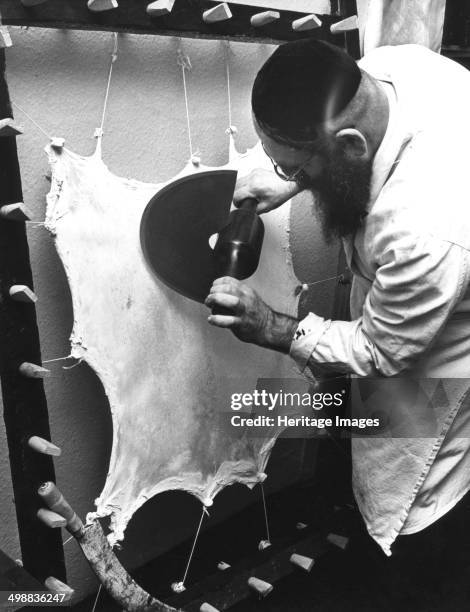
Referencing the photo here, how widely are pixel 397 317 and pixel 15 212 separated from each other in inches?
24.6

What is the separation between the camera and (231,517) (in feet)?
6.35

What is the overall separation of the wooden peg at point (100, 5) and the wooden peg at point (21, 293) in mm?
474

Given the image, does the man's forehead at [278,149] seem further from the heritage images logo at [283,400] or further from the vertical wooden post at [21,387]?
the heritage images logo at [283,400]

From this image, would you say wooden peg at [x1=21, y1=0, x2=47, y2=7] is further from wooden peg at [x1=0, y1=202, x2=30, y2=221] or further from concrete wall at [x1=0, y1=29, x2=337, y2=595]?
wooden peg at [x1=0, y1=202, x2=30, y2=221]

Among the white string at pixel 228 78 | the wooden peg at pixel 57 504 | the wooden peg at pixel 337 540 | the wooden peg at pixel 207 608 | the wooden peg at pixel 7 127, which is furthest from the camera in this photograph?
the wooden peg at pixel 337 540

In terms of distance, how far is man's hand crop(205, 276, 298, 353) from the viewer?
1.31 meters

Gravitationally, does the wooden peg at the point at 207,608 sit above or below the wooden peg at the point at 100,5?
below

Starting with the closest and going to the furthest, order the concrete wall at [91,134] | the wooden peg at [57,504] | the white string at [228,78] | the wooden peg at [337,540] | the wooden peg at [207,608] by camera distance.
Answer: the wooden peg at [57,504], the concrete wall at [91,134], the wooden peg at [207,608], the white string at [228,78], the wooden peg at [337,540]

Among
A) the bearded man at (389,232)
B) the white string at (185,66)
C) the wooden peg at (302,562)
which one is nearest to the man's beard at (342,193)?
the bearded man at (389,232)

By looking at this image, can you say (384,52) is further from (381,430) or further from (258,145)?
(381,430)

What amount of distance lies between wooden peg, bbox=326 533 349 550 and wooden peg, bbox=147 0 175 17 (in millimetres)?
1156

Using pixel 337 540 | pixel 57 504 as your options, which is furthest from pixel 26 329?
pixel 337 540

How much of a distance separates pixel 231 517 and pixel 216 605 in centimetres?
44

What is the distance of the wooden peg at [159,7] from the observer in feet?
4.24
